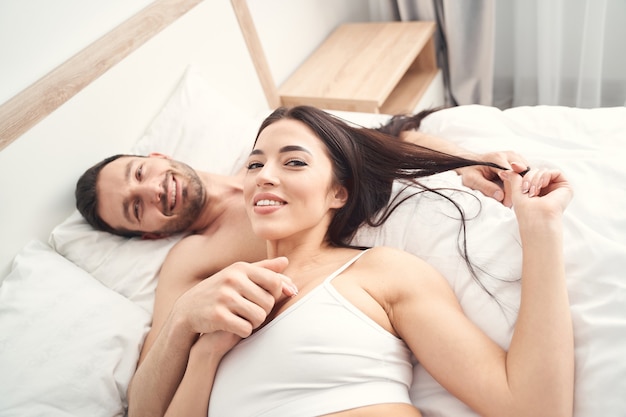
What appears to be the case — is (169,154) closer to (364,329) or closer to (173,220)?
(173,220)

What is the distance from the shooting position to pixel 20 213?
154cm

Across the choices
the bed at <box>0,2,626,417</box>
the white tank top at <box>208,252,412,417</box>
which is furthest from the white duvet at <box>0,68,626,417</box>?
the white tank top at <box>208,252,412,417</box>

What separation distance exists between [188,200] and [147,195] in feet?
0.48

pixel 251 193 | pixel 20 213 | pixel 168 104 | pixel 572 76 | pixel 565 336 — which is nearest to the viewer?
pixel 565 336

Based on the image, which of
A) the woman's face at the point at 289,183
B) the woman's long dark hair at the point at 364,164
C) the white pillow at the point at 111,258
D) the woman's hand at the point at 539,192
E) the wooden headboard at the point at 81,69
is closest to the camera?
the woman's hand at the point at 539,192

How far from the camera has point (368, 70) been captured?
2510mm

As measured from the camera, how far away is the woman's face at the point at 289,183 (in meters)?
1.22

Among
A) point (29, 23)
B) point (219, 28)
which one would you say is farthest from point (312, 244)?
point (219, 28)

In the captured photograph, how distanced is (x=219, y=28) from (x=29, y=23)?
0.87m

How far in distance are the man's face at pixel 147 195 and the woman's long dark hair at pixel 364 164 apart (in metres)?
0.48

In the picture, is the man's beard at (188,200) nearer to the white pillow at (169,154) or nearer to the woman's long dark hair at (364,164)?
the white pillow at (169,154)

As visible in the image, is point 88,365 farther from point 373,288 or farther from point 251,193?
point 373,288

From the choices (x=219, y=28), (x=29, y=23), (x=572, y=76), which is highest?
(x=29, y=23)

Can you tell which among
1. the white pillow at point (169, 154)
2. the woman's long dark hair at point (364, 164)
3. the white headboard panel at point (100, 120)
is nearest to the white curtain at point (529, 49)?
the white headboard panel at point (100, 120)
